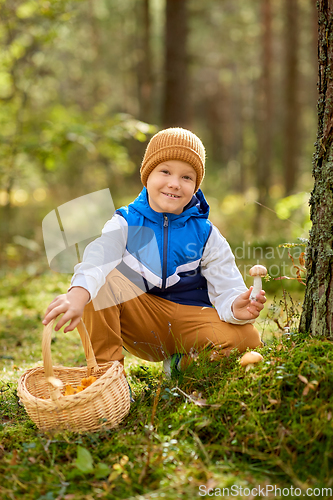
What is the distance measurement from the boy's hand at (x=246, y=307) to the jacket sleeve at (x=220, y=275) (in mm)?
82

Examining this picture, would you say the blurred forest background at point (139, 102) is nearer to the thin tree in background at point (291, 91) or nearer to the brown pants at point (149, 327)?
the thin tree in background at point (291, 91)

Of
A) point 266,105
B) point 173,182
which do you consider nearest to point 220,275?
point 173,182

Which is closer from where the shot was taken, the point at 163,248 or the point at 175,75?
the point at 163,248

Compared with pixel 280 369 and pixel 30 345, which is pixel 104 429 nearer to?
pixel 280 369

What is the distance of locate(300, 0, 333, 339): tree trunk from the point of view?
7.06ft

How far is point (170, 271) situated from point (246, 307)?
0.53m

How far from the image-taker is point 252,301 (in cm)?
236

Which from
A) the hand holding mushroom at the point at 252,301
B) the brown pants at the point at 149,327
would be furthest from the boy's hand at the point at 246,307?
the brown pants at the point at 149,327

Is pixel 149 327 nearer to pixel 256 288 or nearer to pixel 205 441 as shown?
pixel 256 288

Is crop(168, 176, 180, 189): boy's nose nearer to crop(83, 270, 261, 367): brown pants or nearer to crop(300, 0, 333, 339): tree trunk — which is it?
crop(83, 270, 261, 367): brown pants

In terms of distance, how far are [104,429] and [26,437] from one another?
42 cm

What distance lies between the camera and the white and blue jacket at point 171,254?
260cm

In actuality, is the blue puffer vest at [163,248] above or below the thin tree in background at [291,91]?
below

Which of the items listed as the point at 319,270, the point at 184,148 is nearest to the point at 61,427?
the point at 319,270
